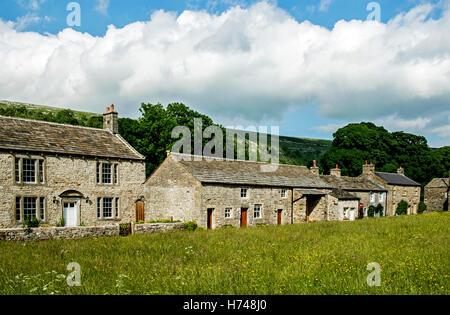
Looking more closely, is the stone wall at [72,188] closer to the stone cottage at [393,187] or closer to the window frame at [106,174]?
the window frame at [106,174]

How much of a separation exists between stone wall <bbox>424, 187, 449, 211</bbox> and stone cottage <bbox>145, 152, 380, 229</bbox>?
2968cm

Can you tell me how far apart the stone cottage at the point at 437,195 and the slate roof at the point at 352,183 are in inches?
583

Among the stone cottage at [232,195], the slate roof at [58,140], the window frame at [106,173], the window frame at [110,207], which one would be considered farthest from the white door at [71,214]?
the stone cottage at [232,195]

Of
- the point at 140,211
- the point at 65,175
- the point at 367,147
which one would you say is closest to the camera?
the point at 65,175

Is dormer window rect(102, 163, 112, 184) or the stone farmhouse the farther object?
dormer window rect(102, 163, 112, 184)

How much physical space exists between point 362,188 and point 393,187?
27.2 ft

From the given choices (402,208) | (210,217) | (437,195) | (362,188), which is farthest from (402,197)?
(210,217)

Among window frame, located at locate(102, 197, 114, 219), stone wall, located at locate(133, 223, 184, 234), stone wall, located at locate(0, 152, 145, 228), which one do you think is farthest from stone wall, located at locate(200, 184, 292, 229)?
window frame, located at locate(102, 197, 114, 219)

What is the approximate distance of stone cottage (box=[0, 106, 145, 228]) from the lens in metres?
22.3

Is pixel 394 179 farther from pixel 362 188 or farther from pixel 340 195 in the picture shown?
pixel 340 195

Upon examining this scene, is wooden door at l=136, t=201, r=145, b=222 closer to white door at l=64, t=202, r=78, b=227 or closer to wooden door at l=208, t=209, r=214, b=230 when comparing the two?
white door at l=64, t=202, r=78, b=227

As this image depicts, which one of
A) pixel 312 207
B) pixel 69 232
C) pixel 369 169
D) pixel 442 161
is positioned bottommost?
pixel 312 207

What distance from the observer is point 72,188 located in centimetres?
2475
